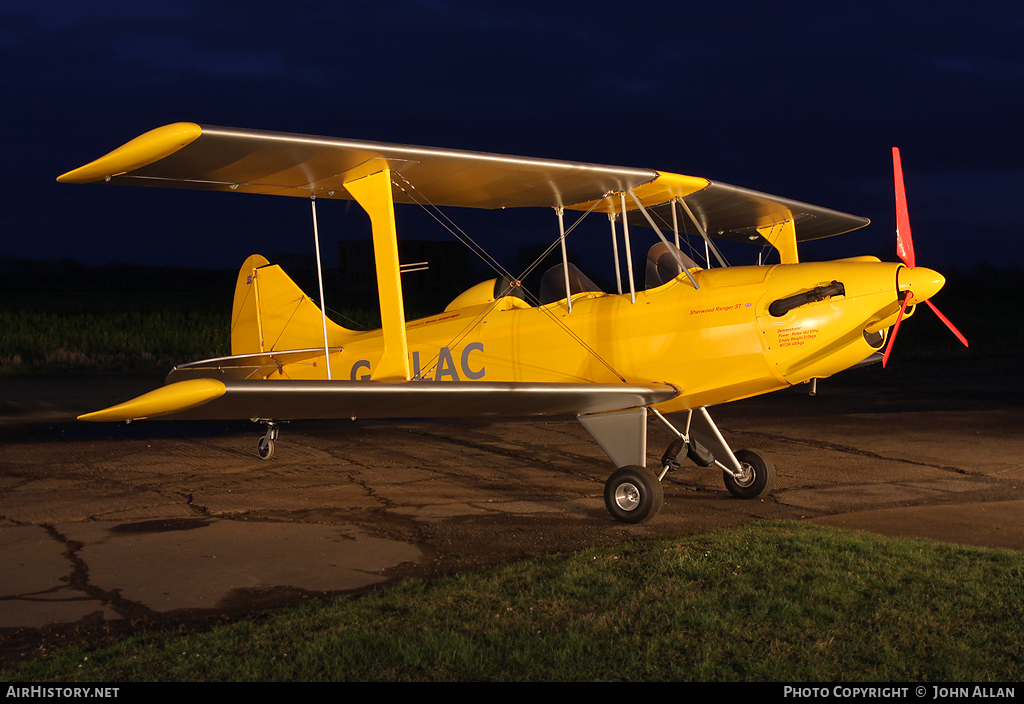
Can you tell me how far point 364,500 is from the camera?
7.77m

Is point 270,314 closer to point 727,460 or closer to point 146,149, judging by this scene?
point 146,149

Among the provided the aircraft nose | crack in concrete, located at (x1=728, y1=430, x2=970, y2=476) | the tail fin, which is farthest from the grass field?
the tail fin

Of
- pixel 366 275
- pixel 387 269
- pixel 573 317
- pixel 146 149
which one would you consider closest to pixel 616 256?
pixel 573 317

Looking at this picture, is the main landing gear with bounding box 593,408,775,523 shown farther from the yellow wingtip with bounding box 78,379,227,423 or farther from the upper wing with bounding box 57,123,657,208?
the yellow wingtip with bounding box 78,379,227,423

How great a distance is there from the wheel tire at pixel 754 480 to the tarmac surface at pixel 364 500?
0.15 m

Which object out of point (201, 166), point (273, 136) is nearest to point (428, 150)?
point (273, 136)

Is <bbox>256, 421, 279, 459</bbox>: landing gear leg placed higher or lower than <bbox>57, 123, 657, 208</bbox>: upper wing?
lower

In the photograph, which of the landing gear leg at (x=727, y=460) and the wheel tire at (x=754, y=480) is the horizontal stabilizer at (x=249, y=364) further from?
the wheel tire at (x=754, y=480)

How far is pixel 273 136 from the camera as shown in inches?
233

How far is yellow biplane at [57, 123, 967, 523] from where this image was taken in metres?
6.11

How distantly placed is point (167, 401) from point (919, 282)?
546 cm

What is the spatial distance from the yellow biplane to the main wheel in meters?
0.01

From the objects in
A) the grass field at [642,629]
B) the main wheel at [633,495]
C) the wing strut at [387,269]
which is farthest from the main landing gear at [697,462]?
the wing strut at [387,269]

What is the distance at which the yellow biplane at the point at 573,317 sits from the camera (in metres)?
6.11
